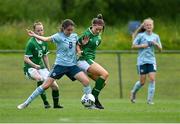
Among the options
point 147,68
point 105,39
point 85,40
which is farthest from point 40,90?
point 105,39

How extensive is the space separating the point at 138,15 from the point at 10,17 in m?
11.1

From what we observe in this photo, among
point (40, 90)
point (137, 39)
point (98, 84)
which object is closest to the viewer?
point (40, 90)

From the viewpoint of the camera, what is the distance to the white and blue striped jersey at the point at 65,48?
17.9 meters

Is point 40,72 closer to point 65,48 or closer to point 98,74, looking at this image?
point 98,74

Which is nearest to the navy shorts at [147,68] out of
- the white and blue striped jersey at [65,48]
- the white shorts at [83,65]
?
the white shorts at [83,65]

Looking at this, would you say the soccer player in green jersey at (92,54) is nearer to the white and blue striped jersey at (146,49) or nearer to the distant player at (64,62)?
the distant player at (64,62)

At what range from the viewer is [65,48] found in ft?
59.0

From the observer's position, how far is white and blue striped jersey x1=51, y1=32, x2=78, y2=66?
17.9m

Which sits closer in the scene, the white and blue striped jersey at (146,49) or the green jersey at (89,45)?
the green jersey at (89,45)

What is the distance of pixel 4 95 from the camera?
90.9 feet

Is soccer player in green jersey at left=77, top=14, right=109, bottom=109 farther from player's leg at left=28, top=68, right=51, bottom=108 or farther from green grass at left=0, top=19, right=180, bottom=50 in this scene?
green grass at left=0, top=19, right=180, bottom=50

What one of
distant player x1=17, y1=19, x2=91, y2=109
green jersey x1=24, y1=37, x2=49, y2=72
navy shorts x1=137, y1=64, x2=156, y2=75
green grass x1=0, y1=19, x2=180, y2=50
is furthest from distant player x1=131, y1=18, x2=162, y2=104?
green grass x1=0, y1=19, x2=180, y2=50

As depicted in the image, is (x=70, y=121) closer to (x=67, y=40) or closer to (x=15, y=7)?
(x=67, y=40)

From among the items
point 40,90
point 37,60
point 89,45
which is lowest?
point 40,90
